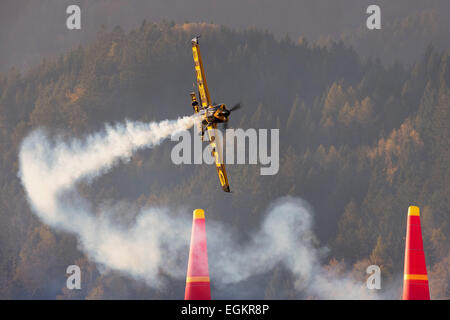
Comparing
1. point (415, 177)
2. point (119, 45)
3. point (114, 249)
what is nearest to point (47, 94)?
point (119, 45)

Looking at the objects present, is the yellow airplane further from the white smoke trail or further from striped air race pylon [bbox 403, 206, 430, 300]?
the white smoke trail

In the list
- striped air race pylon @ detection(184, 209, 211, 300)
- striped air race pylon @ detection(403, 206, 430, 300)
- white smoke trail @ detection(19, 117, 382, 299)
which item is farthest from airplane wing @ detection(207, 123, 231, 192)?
white smoke trail @ detection(19, 117, 382, 299)

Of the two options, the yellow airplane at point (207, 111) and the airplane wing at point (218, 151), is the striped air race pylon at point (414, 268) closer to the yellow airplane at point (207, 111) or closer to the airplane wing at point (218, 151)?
the yellow airplane at point (207, 111)

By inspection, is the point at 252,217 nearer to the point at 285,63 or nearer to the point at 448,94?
the point at 448,94

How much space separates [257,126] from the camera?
97562 millimetres

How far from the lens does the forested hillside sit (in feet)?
254

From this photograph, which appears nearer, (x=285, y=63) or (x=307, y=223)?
(x=307, y=223)

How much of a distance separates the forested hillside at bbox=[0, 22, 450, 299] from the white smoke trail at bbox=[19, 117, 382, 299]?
185cm

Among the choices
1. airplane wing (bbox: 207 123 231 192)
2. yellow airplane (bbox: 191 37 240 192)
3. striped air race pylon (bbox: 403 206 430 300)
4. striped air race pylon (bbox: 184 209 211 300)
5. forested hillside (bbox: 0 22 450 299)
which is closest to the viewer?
striped air race pylon (bbox: 184 209 211 300)

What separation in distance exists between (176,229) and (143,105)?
2638 cm

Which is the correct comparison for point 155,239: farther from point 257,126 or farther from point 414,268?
point 414,268

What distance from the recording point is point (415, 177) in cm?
8462

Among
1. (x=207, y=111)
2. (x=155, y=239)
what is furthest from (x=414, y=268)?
(x=155, y=239)

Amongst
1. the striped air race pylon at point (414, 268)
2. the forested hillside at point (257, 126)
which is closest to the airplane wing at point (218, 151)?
the striped air race pylon at point (414, 268)
